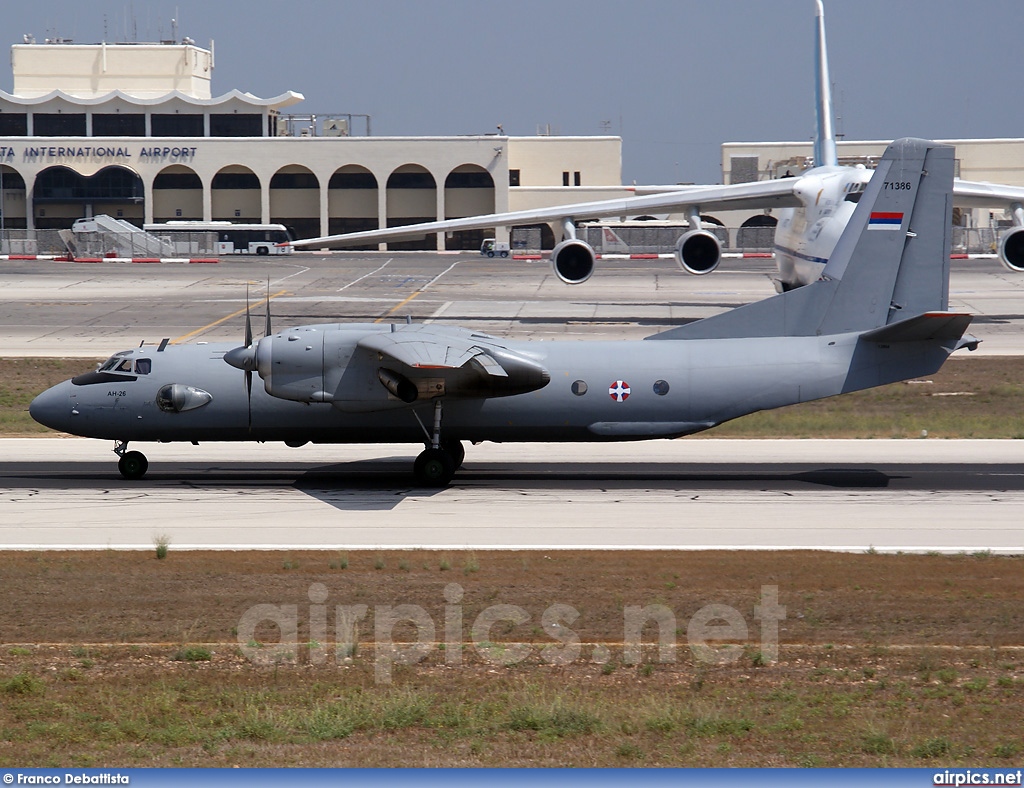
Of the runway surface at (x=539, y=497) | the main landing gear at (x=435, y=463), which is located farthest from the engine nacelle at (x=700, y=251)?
the main landing gear at (x=435, y=463)

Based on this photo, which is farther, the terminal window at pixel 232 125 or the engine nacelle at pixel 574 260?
the terminal window at pixel 232 125

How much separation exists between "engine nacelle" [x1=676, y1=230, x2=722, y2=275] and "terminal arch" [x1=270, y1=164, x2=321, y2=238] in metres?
78.3

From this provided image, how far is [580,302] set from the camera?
60.5 m

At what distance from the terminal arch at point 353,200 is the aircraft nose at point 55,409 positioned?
3791 inches

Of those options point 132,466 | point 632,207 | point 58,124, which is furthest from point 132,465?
point 58,124

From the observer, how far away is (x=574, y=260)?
46375mm

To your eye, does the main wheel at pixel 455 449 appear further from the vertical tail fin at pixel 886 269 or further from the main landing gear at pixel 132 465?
the main landing gear at pixel 132 465

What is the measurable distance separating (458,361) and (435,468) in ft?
8.77

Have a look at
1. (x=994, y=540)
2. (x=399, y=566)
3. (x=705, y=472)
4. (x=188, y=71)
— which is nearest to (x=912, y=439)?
(x=705, y=472)

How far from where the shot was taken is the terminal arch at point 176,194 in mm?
117625

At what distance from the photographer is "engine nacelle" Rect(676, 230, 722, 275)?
46.1 m

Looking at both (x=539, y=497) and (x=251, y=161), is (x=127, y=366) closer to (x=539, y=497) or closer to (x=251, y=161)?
(x=539, y=497)

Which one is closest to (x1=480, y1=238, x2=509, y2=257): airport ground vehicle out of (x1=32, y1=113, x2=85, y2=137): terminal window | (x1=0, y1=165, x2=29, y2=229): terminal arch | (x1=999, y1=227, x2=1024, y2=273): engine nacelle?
(x1=32, y1=113, x2=85, y2=137): terminal window

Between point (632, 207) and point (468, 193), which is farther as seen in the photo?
point (468, 193)
